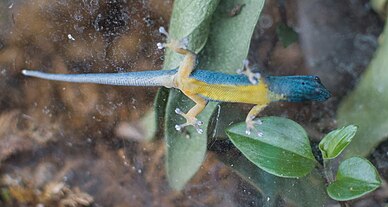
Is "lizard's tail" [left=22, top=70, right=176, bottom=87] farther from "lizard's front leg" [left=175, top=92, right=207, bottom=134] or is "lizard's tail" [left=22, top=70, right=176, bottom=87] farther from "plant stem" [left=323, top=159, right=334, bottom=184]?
"plant stem" [left=323, top=159, right=334, bottom=184]

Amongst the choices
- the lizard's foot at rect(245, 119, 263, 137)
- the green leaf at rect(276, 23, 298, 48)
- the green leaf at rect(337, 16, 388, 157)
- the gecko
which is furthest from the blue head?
the green leaf at rect(276, 23, 298, 48)

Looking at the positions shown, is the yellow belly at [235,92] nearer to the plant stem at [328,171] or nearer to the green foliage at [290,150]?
the green foliage at [290,150]

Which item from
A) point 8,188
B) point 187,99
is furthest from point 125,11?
point 8,188

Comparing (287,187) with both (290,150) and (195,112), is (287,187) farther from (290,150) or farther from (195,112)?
(195,112)

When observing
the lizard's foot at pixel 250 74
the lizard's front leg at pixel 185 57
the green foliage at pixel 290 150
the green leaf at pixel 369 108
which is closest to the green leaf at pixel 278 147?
the green foliage at pixel 290 150

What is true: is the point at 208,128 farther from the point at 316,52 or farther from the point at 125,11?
the point at 316,52
